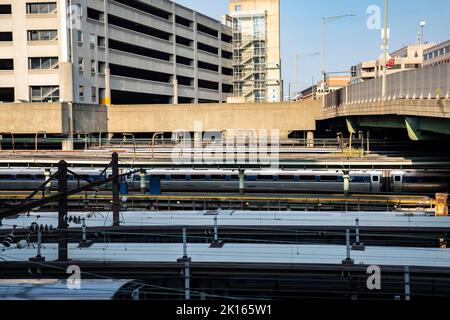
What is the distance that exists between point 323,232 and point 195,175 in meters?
24.4

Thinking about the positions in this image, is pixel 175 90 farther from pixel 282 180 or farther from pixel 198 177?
pixel 282 180

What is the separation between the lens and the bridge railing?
72.9 feet

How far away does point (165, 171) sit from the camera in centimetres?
4034

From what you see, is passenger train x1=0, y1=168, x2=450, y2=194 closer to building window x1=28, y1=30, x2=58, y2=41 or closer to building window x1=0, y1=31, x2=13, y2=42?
building window x1=28, y1=30, x2=58, y2=41

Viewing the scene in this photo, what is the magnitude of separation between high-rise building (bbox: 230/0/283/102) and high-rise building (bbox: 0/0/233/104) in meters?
10.5

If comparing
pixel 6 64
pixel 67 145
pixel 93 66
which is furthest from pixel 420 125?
pixel 6 64

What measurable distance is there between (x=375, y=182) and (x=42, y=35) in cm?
4919

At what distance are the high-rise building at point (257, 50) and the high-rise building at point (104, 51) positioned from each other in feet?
34.6

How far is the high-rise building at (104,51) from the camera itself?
66375mm

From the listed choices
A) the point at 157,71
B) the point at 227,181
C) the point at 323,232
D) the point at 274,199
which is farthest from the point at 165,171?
the point at 157,71

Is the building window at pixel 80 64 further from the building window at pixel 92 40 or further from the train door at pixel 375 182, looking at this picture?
the train door at pixel 375 182

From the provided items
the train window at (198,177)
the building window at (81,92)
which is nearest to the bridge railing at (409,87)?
the train window at (198,177)

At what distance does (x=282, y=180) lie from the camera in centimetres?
3891
